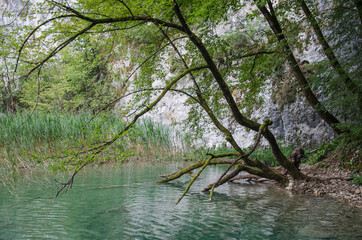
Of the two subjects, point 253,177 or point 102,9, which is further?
point 253,177

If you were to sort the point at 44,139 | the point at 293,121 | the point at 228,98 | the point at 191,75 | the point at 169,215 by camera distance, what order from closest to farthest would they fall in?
the point at 169,215 → the point at 228,98 → the point at 191,75 → the point at 44,139 → the point at 293,121

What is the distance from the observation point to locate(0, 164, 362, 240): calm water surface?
3234 mm

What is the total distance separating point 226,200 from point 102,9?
13.1 feet

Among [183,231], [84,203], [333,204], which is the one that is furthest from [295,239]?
[84,203]

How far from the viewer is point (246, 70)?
6785mm

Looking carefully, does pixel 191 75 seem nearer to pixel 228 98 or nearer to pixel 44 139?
pixel 228 98

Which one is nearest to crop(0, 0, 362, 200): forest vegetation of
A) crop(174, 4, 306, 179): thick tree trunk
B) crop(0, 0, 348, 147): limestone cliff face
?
crop(174, 4, 306, 179): thick tree trunk

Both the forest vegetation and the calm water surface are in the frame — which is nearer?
the calm water surface

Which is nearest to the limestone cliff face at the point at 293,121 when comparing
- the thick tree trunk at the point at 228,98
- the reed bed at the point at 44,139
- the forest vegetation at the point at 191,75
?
the forest vegetation at the point at 191,75

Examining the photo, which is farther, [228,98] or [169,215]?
[228,98]

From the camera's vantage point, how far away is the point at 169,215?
13.2ft

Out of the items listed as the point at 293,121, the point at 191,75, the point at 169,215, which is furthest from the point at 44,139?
the point at 293,121

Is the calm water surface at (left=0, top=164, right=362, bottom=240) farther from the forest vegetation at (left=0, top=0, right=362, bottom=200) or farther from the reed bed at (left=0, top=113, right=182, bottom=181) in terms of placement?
the reed bed at (left=0, top=113, right=182, bottom=181)

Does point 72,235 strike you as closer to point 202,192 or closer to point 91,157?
point 91,157
